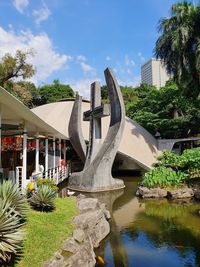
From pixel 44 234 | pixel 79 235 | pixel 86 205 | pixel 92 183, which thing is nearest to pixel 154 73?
pixel 92 183

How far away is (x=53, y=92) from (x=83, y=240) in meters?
45.5

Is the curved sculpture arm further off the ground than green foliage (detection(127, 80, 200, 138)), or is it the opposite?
green foliage (detection(127, 80, 200, 138))

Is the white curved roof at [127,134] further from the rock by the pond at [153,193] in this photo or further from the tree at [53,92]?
the tree at [53,92]

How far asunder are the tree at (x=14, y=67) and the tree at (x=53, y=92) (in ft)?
73.7

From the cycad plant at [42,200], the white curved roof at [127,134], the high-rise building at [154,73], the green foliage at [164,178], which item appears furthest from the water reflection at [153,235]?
the high-rise building at [154,73]

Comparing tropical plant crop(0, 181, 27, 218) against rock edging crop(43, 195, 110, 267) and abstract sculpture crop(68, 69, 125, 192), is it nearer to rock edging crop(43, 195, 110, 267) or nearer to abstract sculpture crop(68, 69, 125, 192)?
rock edging crop(43, 195, 110, 267)

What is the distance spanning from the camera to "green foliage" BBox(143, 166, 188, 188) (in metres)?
14.8

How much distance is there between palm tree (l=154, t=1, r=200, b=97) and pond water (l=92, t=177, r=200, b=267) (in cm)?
1299

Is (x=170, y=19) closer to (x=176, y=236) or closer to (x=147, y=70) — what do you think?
(x=176, y=236)

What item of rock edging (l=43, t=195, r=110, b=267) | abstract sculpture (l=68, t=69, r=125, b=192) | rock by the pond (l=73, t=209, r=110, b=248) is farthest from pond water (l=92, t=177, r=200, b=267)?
abstract sculpture (l=68, t=69, r=125, b=192)

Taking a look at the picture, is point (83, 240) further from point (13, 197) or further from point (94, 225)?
point (13, 197)

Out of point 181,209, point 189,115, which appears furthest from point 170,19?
point 181,209

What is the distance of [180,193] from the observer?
1408cm

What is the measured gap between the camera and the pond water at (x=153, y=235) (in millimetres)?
6734
